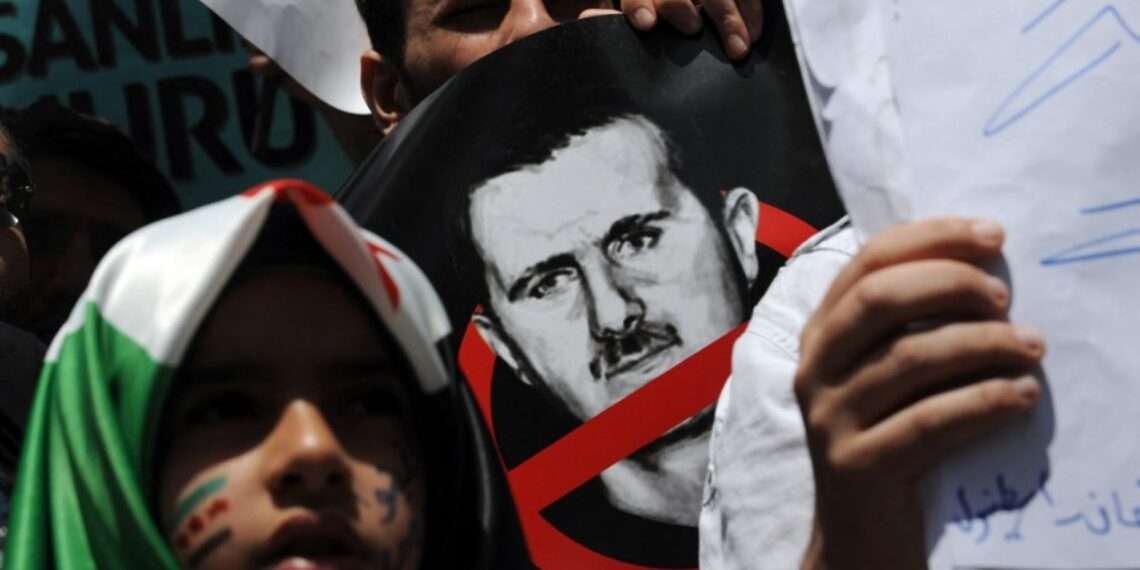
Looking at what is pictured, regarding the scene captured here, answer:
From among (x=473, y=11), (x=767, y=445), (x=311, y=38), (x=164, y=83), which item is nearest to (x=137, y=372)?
(x=767, y=445)

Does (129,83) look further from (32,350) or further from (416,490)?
(416,490)

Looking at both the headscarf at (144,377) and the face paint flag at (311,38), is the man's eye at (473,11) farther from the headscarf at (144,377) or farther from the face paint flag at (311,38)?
the headscarf at (144,377)

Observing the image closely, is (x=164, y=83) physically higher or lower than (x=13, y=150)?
lower

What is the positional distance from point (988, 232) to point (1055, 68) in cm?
16

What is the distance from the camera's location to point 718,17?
2.55 m

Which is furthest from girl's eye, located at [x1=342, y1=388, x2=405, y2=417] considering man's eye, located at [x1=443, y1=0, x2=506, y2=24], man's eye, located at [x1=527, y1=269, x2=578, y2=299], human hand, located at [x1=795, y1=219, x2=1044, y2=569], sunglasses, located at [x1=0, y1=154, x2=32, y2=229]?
sunglasses, located at [x1=0, y1=154, x2=32, y2=229]

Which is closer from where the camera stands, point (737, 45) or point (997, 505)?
point (997, 505)

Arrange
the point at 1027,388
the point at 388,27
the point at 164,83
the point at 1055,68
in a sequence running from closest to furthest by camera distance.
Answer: the point at 1027,388 → the point at 1055,68 → the point at 388,27 → the point at 164,83

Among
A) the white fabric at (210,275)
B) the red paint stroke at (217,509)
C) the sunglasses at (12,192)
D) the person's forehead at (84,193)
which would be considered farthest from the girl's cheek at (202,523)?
the person's forehead at (84,193)

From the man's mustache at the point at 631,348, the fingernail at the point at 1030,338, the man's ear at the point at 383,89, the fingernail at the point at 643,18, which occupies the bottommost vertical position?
the man's mustache at the point at 631,348

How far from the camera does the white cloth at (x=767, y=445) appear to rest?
1.89 meters

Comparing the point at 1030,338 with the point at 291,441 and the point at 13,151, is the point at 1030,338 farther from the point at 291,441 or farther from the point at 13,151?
the point at 13,151

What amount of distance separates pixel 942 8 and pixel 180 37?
8.75 feet

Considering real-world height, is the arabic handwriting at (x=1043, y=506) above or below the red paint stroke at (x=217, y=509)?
below
